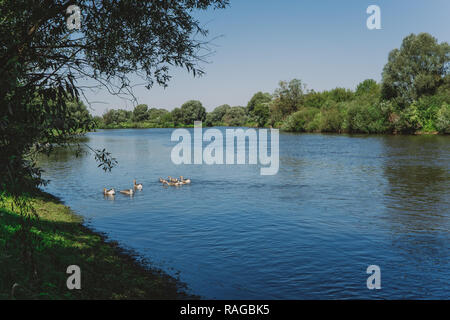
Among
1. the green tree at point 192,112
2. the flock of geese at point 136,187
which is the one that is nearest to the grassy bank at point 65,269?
the flock of geese at point 136,187

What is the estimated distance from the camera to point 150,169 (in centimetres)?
3791

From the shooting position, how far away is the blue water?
11469mm

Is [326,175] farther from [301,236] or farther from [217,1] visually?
[217,1]

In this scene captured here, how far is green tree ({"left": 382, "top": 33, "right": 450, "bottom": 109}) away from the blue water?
5278 centimetres

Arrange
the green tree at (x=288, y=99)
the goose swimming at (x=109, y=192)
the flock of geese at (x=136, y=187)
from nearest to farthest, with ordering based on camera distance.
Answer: the goose swimming at (x=109, y=192) → the flock of geese at (x=136, y=187) → the green tree at (x=288, y=99)

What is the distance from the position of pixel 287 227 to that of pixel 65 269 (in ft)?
32.6

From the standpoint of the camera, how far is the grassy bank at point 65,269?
8.56 metres

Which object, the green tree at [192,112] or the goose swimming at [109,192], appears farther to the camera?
the green tree at [192,112]

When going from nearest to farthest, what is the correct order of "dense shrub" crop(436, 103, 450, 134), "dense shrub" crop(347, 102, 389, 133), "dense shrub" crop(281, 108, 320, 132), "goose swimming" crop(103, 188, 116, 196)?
"goose swimming" crop(103, 188, 116, 196) → "dense shrub" crop(436, 103, 450, 134) → "dense shrub" crop(347, 102, 389, 133) → "dense shrub" crop(281, 108, 320, 132)

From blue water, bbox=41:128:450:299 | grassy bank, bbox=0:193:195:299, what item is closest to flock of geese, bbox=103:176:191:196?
blue water, bbox=41:128:450:299

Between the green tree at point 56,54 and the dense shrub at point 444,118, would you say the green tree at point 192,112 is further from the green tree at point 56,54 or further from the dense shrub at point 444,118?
the green tree at point 56,54

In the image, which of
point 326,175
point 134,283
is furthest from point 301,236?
point 326,175

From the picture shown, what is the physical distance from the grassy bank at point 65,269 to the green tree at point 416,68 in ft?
264

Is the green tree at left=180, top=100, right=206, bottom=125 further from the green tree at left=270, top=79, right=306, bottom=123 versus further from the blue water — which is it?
the blue water
